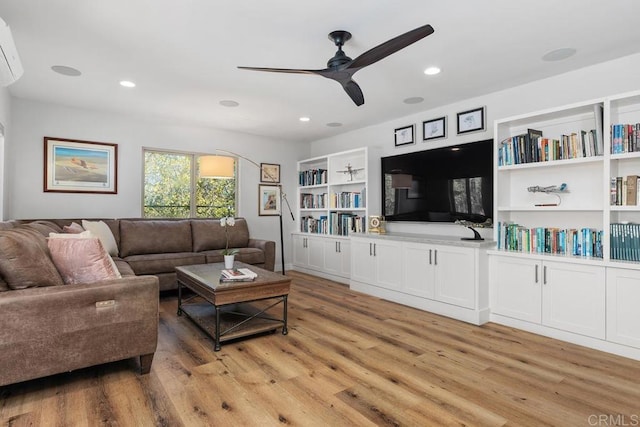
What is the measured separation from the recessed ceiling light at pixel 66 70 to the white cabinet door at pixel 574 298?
476cm

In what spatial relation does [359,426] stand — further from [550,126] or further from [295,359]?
[550,126]

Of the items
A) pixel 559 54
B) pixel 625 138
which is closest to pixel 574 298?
pixel 625 138

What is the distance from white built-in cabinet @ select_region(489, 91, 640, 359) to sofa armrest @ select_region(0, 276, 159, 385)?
10.3 ft

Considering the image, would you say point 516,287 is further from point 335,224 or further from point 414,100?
point 335,224

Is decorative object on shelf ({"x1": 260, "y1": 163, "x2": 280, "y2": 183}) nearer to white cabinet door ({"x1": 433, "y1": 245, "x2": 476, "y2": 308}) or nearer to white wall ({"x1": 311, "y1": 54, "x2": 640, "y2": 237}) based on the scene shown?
white wall ({"x1": 311, "y1": 54, "x2": 640, "y2": 237})

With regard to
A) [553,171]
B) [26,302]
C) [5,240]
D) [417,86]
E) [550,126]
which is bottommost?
[26,302]

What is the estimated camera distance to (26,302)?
1.89 meters

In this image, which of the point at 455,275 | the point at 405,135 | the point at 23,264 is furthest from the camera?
the point at 405,135

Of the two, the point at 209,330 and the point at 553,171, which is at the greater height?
the point at 553,171

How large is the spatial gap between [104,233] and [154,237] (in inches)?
24.5

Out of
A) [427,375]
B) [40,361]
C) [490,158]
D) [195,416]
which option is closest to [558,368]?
[427,375]

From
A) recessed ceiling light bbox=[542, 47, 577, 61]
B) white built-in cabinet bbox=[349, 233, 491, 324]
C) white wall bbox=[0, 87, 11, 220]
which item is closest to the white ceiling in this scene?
recessed ceiling light bbox=[542, 47, 577, 61]

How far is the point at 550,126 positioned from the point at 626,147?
2.51ft

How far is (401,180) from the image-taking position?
4.77 meters
